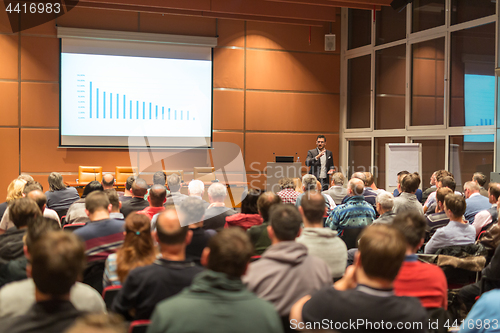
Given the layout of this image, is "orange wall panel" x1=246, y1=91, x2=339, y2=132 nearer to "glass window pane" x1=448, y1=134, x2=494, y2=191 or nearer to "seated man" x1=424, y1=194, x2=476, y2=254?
"glass window pane" x1=448, y1=134, x2=494, y2=191

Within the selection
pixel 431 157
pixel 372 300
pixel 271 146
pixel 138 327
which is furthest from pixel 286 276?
pixel 271 146

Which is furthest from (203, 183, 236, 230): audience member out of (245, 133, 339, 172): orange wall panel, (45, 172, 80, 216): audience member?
(245, 133, 339, 172): orange wall panel

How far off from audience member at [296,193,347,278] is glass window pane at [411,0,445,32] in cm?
657

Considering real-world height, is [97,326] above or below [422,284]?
above

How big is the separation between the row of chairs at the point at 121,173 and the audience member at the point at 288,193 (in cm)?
345

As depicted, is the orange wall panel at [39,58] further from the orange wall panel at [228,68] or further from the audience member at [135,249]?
the audience member at [135,249]

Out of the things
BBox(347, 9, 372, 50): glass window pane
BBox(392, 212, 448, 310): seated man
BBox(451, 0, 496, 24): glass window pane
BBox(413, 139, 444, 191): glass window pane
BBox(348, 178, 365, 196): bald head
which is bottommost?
BBox(392, 212, 448, 310): seated man

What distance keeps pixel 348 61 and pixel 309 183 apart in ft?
17.9

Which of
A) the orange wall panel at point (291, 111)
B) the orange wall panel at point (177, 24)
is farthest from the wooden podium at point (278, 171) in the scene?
the orange wall panel at point (177, 24)

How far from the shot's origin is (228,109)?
8.83m

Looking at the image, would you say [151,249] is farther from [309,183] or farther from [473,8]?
[473,8]

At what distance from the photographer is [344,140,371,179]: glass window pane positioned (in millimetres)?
9172

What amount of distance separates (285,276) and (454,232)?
70.6 inches

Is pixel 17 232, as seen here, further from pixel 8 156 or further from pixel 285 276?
pixel 8 156
